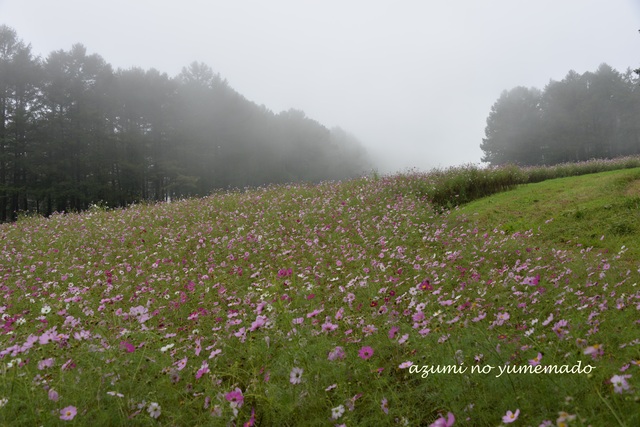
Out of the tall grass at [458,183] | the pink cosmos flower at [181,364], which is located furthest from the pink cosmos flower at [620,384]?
the tall grass at [458,183]

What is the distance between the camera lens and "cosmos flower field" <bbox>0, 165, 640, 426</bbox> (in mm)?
2031

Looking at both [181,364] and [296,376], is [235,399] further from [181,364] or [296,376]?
[181,364]

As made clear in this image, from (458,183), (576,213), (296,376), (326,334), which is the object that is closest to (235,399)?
(296,376)

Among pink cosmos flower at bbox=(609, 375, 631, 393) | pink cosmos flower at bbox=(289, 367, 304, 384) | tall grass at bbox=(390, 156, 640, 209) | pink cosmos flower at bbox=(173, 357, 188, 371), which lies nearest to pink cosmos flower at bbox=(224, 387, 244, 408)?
pink cosmos flower at bbox=(289, 367, 304, 384)

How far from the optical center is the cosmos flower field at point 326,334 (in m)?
2.03

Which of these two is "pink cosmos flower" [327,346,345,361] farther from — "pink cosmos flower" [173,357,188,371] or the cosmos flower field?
"pink cosmos flower" [173,357,188,371]

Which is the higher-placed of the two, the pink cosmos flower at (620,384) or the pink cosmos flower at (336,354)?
the pink cosmos flower at (620,384)

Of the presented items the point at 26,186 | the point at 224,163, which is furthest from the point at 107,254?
the point at 224,163

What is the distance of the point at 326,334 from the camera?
2.72 metres

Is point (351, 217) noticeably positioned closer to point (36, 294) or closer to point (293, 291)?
point (293, 291)

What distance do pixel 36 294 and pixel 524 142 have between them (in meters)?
41.9

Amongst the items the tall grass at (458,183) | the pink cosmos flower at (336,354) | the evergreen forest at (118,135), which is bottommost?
the pink cosmos flower at (336,354)

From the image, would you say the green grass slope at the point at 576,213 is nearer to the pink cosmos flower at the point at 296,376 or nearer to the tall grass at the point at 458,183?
the tall grass at the point at 458,183

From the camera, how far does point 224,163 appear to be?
31703 millimetres
